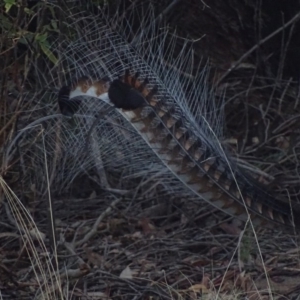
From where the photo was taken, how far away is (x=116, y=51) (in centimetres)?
520

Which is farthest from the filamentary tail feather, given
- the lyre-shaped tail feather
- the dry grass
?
the dry grass

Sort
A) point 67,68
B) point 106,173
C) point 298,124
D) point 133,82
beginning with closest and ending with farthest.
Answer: point 133,82 → point 67,68 → point 106,173 → point 298,124

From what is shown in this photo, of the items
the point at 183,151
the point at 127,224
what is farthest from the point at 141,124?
the point at 127,224

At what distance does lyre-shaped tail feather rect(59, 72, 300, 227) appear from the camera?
16.2ft

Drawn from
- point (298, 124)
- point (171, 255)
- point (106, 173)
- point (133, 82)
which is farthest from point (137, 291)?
point (298, 124)

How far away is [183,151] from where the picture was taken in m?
5.05

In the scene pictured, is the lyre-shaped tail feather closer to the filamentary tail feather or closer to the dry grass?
the filamentary tail feather

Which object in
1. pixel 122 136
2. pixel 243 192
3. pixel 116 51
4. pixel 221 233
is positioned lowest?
pixel 221 233

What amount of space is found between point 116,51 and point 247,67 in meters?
2.27

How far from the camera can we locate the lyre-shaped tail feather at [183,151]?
195 inches

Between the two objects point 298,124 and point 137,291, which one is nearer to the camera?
point 137,291

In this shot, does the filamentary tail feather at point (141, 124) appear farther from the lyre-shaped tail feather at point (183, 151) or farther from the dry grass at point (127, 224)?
the dry grass at point (127, 224)

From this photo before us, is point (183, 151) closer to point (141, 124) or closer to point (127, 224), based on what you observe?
point (141, 124)

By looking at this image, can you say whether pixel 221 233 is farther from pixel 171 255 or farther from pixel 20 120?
pixel 20 120
